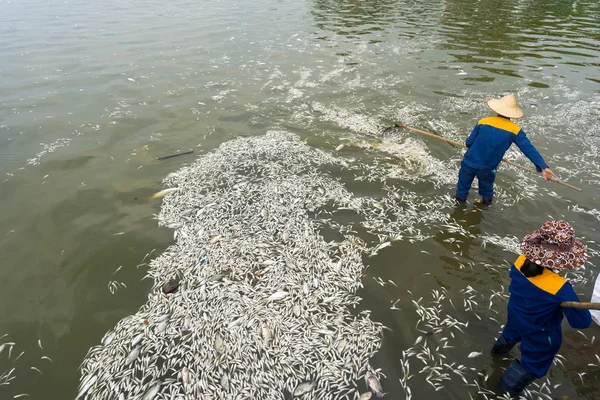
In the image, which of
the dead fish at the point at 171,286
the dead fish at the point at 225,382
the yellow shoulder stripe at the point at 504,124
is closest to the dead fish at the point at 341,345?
the dead fish at the point at 225,382

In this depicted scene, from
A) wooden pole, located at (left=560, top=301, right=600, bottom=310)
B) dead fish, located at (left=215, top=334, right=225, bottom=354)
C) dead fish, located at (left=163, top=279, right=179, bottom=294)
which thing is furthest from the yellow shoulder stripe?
dead fish, located at (left=163, top=279, right=179, bottom=294)

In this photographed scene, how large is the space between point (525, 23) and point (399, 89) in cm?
1642

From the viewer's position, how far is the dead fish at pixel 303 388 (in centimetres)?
418

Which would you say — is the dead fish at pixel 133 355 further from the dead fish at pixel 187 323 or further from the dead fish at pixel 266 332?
the dead fish at pixel 266 332

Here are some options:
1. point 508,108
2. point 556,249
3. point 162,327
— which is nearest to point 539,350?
point 556,249

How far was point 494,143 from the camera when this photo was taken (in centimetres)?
586

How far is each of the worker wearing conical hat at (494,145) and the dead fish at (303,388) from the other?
16.2 feet

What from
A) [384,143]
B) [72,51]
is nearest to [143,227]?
[384,143]

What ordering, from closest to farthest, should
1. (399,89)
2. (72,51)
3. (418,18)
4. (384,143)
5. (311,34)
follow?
1. (384,143)
2. (399,89)
3. (72,51)
4. (311,34)
5. (418,18)

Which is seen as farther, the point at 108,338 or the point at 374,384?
the point at 108,338

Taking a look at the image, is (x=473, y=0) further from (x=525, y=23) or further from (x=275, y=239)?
(x=275, y=239)

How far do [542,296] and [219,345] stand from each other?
4104mm

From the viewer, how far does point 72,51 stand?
1741 centimetres

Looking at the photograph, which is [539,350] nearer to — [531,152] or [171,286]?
[531,152]
